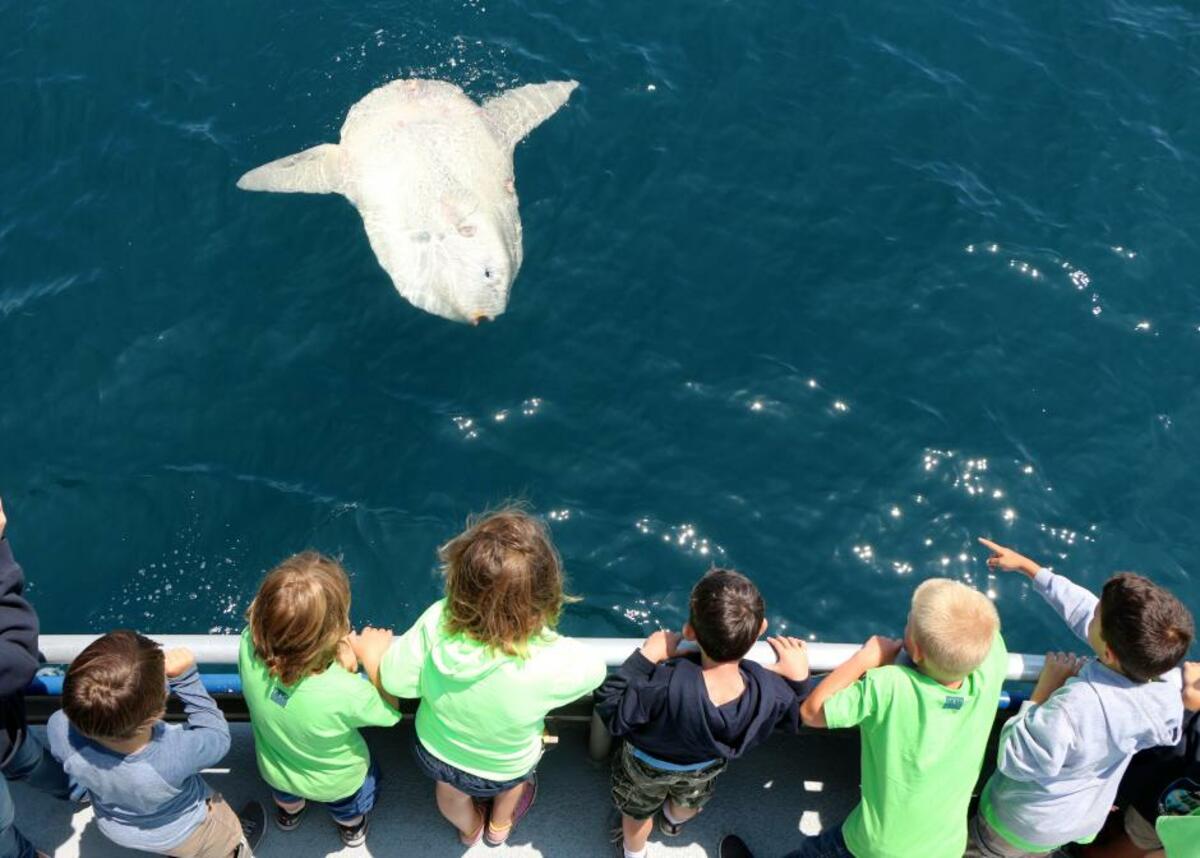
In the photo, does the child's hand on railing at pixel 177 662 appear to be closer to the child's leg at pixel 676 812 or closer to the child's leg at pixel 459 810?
the child's leg at pixel 459 810

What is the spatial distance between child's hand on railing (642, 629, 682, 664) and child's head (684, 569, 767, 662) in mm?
248

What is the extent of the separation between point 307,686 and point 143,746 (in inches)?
26.0

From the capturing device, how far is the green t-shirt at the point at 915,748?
4465 millimetres

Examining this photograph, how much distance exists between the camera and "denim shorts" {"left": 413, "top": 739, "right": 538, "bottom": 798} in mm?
4625

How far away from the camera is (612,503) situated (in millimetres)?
7895

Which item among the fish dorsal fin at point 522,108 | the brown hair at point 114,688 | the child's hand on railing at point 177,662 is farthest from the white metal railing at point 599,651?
the fish dorsal fin at point 522,108

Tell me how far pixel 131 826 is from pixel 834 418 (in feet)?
18.9

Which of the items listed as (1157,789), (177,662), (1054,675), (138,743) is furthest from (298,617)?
(1157,789)

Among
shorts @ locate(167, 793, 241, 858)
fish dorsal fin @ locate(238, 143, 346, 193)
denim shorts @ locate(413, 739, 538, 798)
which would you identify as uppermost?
denim shorts @ locate(413, 739, 538, 798)

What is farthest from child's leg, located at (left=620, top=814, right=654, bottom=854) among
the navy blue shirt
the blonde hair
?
the blonde hair

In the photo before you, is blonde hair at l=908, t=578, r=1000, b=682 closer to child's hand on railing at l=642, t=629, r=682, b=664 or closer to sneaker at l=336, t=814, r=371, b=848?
child's hand on railing at l=642, t=629, r=682, b=664

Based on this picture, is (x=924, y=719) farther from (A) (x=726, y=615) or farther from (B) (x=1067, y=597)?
(B) (x=1067, y=597)

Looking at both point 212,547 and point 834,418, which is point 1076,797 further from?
point 212,547

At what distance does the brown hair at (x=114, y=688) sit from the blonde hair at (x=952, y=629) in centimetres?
308
